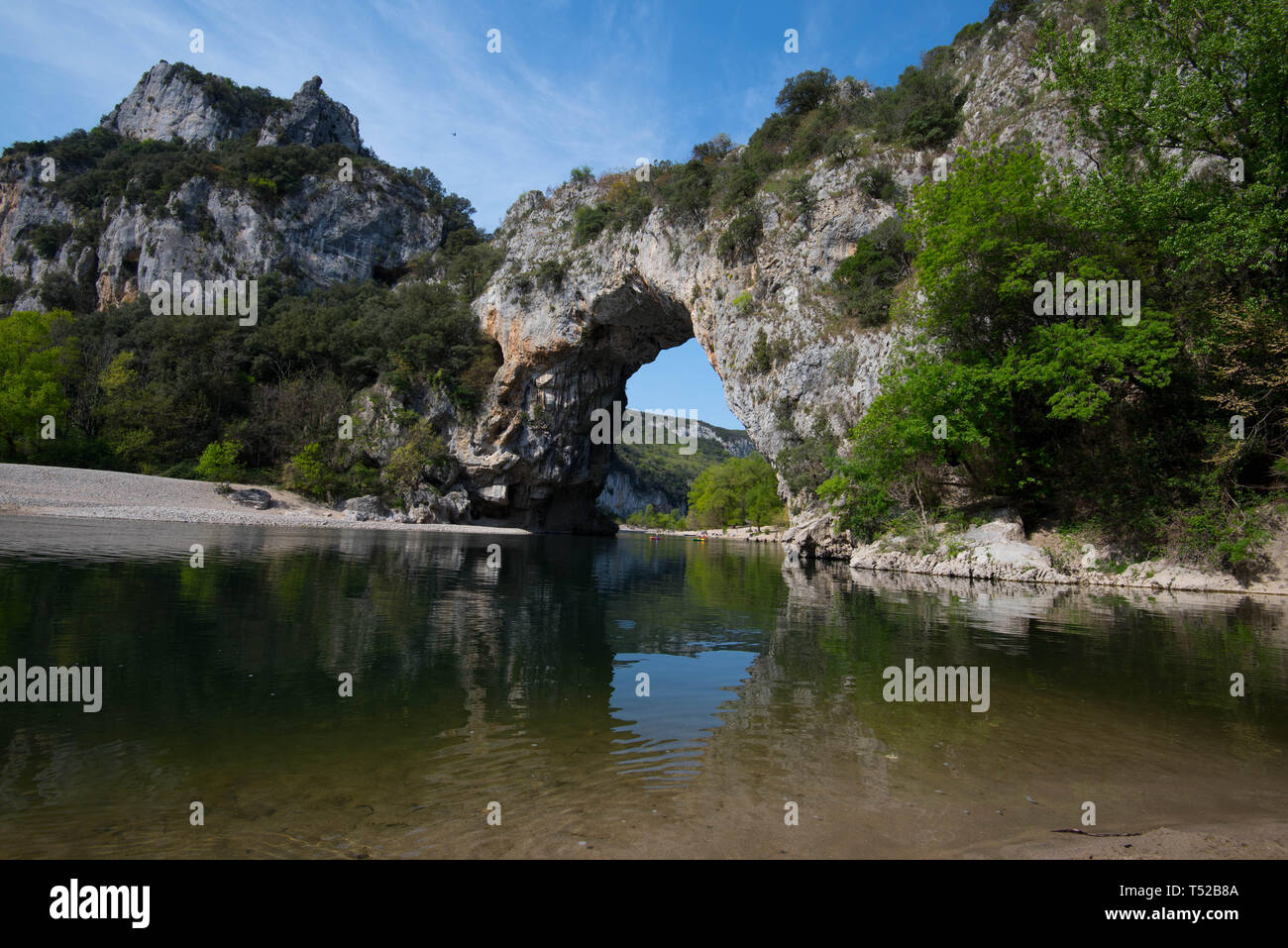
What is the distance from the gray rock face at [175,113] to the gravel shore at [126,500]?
6379 cm

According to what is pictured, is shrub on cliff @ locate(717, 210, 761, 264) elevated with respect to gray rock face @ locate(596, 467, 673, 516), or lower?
elevated

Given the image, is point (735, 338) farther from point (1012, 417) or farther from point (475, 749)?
point (475, 749)

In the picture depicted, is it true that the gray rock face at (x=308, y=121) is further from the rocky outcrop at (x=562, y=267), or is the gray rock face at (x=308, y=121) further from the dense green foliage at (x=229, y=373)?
the dense green foliage at (x=229, y=373)

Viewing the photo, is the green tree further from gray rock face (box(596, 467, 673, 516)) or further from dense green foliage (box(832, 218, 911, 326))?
gray rock face (box(596, 467, 673, 516))

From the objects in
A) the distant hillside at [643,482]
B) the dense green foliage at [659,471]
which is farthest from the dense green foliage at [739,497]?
the dense green foliage at [659,471]

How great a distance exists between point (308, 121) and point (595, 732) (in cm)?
10068

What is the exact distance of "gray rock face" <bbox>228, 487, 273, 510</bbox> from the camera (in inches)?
1569

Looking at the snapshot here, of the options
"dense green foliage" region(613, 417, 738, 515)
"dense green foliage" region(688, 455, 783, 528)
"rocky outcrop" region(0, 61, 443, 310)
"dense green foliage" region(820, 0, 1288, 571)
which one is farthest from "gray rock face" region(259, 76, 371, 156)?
"dense green foliage" region(820, 0, 1288, 571)

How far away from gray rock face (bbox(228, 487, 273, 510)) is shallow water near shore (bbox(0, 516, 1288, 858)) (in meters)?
31.9

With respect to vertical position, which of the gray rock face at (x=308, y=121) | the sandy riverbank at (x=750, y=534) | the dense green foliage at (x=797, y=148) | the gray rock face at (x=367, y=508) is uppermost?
the gray rock face at (x=308, y=121)

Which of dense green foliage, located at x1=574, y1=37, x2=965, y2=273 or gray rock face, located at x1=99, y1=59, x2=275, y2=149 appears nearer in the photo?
dense green foliage, located at x1=574, y1=37, x2=965, y2=273

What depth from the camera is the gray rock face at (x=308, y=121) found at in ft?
254
